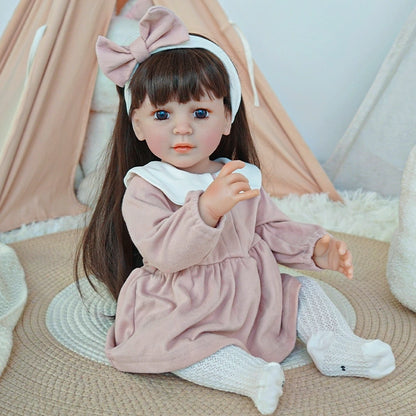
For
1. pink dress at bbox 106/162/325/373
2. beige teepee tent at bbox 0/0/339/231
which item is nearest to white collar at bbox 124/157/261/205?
pink dress at bbox 106/162/325/373

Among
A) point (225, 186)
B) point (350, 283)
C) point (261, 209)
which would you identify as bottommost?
point (350, 283)

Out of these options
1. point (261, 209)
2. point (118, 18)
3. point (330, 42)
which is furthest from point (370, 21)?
point (261, 209)

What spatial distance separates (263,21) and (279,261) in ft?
4.31

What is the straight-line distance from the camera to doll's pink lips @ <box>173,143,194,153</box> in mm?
923

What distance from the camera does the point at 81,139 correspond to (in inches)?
71.8

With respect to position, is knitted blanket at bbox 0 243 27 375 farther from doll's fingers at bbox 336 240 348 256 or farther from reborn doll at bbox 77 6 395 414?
doll's fingers at bbox 336 240 348 256

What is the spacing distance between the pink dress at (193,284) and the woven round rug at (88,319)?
0.15 ft

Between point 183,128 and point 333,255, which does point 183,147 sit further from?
point 333,255

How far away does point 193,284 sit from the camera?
0.93m

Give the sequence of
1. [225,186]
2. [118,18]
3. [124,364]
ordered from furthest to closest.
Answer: [118,18], [124,364], [225,186]

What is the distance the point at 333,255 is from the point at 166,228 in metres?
0.31

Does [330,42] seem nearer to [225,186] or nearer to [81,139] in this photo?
[81,139]

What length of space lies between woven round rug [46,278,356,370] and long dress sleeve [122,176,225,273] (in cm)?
24

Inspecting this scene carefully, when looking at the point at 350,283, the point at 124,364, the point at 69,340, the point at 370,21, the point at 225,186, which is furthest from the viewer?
the point at 370,21
